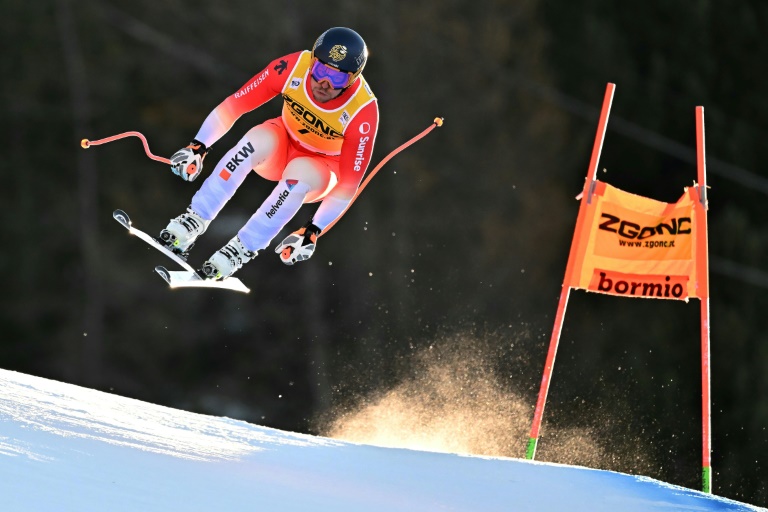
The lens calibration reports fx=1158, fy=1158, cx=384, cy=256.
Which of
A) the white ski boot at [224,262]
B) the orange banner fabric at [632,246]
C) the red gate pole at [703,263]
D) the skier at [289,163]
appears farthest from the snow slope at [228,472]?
the orange banner fabric at [632,246]

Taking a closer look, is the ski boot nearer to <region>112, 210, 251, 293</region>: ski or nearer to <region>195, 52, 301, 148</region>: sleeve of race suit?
<region>112, 210, 251, 293</region>: ski

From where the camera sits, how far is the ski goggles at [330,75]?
4.79m

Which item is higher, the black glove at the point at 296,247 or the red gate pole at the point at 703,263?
the red gate pole at the point at 703,263

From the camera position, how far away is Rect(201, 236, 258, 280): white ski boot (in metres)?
4.91

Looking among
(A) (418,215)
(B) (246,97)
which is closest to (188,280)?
(B) (246,97)

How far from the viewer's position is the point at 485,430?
9.42m

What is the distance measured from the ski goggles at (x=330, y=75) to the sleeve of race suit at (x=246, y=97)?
0.19 m

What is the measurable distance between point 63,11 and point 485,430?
5.22 m

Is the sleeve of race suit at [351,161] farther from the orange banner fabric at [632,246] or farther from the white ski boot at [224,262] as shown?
the orange banner fabric at [632,246]

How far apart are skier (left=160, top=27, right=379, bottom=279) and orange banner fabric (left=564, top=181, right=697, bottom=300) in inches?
56.6

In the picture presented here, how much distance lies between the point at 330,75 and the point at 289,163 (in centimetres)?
49

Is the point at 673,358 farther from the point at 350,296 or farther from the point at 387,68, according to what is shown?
the point at 387,68

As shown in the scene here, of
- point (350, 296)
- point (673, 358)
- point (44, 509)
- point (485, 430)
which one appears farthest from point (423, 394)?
point (44, 509)

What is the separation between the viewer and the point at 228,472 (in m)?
4.04
